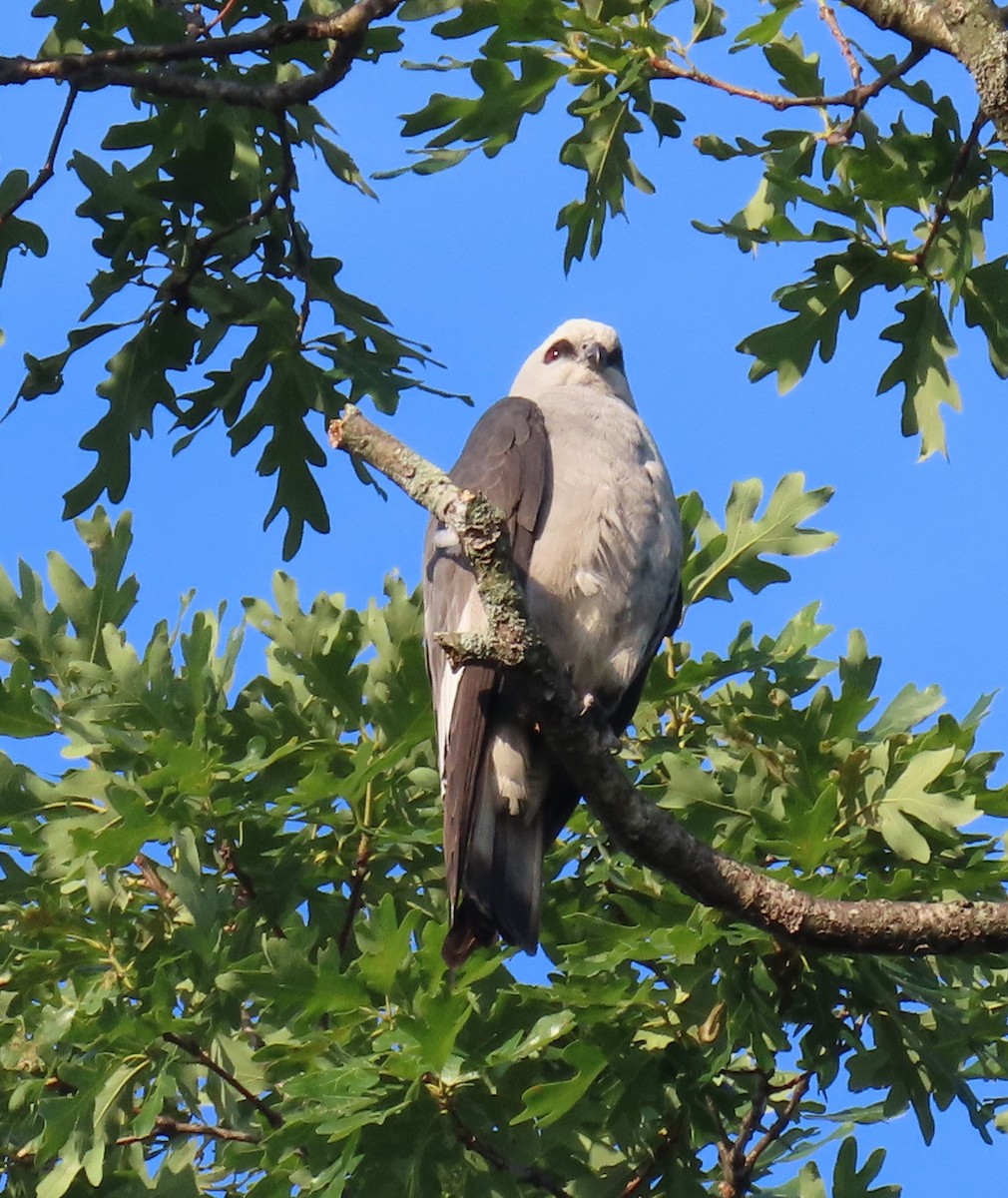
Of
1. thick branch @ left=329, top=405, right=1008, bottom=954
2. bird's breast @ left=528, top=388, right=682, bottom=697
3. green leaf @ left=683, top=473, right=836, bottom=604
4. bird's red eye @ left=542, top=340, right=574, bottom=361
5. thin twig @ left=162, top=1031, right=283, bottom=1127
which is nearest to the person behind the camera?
thick branch @ left=329, top=405, right=1008, bottom=954

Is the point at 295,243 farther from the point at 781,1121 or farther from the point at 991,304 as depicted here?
the point at 781,1121

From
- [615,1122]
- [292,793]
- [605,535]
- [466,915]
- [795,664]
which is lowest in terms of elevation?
[615,1122]

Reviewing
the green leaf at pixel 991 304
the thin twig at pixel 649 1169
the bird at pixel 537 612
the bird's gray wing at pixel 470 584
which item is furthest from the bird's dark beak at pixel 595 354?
the thin twig at pixel 649 1169

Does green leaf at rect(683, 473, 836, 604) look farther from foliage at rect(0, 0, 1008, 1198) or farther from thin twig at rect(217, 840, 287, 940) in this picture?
thin twig at rect(217, 840, 287, 940)

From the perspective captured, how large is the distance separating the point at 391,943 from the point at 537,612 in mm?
1248

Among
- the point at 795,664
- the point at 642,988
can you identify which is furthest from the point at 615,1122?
the point at 795,664

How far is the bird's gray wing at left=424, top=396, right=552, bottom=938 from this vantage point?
3.90 metres

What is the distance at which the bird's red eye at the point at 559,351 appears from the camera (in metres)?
5.71

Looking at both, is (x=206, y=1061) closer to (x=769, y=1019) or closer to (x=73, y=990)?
(x=73, y=990)

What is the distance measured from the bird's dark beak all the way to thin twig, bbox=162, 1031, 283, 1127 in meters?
2.75

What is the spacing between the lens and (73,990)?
3.93 meters

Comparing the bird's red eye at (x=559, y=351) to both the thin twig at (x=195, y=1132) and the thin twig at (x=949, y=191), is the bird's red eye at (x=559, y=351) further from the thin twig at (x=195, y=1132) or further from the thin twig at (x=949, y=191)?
the thin twig at (x=195, y=1132)

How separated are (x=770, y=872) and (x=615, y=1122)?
2.14 ft

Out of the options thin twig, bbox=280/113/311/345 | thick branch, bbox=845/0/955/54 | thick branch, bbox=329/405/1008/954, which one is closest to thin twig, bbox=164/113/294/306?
thin twig, bbox=280/113/311/345
